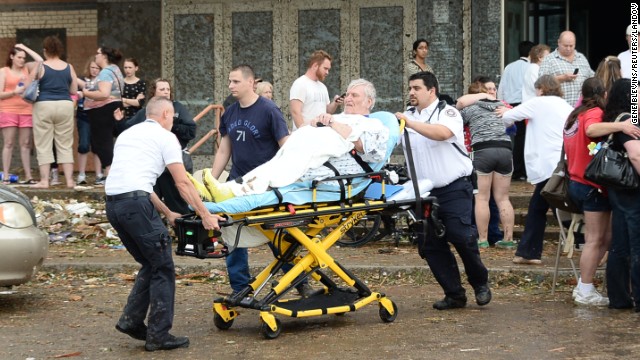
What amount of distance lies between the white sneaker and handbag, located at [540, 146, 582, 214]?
742 millimetres

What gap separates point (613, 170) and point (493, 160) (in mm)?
3205

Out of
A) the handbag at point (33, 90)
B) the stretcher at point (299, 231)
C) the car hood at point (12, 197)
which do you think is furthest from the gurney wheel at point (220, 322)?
the handbag at point (33, 90)

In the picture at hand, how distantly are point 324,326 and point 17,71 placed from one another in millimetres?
8393

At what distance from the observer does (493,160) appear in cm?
1270

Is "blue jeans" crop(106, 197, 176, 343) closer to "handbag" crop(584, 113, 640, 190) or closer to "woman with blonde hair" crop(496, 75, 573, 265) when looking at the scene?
"handbag" crop(584, 113, 640, 190)

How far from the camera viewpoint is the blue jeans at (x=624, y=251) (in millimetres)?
9648

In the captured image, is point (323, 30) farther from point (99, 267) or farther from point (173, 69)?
point (99, 267)

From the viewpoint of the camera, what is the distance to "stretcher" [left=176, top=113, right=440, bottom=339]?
28.4 feet

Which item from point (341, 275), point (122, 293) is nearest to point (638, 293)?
point (341, 275)

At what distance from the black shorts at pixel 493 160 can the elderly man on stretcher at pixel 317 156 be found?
3.39m

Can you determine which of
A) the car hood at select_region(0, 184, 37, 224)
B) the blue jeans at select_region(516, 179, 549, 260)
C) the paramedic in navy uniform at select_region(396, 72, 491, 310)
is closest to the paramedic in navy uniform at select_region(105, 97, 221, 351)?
the car hood at select_region(0, 184, 37, 224)

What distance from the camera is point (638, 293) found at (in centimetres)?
965

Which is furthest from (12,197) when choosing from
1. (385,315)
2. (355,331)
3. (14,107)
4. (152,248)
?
(14,107)

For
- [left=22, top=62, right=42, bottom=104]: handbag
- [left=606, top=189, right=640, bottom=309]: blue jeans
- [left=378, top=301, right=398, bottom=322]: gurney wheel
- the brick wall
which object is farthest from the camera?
the brick wall
